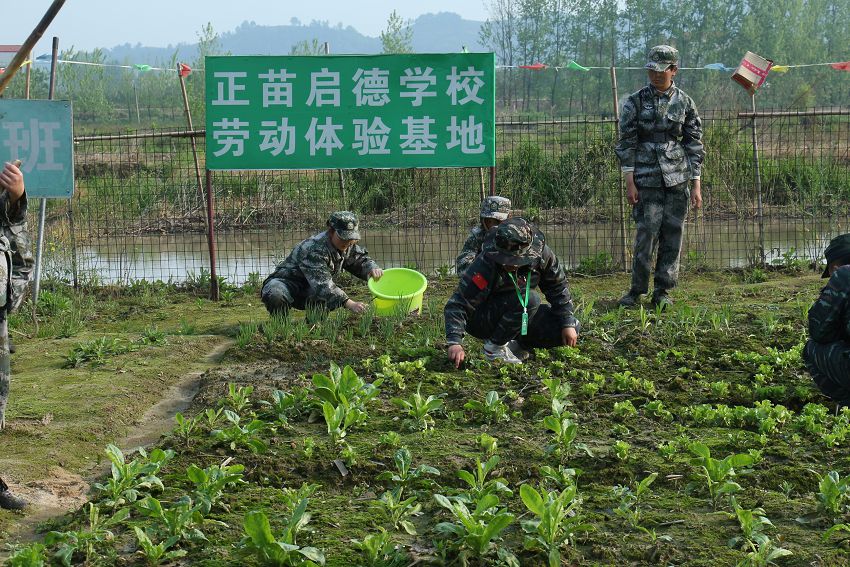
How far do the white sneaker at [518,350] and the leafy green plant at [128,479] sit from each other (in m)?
2.79

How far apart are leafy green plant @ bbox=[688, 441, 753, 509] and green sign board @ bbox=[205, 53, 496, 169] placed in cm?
574

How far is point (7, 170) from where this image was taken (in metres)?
4.75

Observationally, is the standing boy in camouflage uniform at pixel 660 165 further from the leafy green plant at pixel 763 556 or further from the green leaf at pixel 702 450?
the leafy green plant at pixel 763 556

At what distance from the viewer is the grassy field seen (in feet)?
12.9

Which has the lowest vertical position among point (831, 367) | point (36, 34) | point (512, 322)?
point (831, 367)

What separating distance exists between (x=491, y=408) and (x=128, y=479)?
1.96 m

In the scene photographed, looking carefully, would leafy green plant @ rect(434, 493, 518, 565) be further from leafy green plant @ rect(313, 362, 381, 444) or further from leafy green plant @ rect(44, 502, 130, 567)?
leafy green plant @ rect(313, 362, 381, 444)

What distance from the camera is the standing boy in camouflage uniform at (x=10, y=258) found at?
4.71m

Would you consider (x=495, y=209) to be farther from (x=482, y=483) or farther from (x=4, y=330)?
(x=4, y=330)

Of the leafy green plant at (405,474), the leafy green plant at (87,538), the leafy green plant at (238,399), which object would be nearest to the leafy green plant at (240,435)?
the leafy green plant at (238,399)

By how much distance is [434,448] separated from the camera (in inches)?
200

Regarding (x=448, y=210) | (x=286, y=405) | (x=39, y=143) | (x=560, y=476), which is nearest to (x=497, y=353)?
(x=286, y=405)

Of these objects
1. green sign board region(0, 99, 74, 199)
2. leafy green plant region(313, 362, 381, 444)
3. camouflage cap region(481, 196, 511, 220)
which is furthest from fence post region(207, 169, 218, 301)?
leafy green plant region(313, 362, 381, 444)

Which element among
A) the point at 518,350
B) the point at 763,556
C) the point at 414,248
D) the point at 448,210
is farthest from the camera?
the point at 414,248
